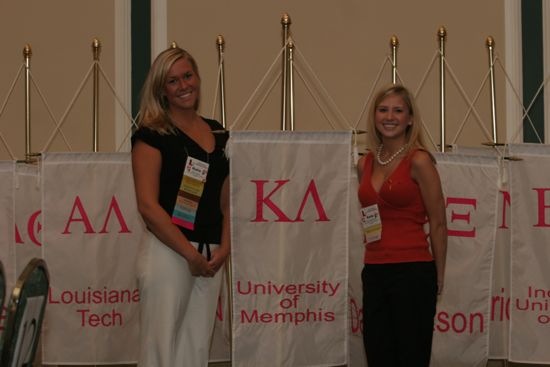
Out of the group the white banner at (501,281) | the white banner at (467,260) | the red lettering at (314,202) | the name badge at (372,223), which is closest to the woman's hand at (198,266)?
the name badge at (372,223)

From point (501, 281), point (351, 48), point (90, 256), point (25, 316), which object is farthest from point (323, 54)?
point (25, 316)

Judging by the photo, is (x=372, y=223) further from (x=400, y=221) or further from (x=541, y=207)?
(x=541, y=207)

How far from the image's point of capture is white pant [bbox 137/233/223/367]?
324 cm

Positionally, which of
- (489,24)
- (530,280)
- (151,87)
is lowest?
(530,280)

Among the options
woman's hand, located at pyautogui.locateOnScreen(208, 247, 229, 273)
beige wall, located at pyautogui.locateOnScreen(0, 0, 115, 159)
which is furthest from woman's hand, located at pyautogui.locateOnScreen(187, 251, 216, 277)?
beige wall, located at pyautogui.locateOnScreen(0, 0, 115, 159)

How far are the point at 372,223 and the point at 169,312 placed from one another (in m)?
0.77

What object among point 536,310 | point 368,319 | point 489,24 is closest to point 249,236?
point 368,319

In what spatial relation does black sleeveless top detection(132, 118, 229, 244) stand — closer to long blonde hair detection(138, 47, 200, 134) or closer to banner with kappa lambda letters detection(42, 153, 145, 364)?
long blonde hair detection(138, 47, 200, 134)

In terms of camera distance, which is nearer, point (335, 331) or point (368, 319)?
point (368, 319)

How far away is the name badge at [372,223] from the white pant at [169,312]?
0.61m

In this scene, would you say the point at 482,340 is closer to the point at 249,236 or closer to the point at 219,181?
the point at 249,236

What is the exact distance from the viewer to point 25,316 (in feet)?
6.23

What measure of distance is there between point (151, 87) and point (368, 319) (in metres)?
1.12

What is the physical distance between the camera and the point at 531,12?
496cm
